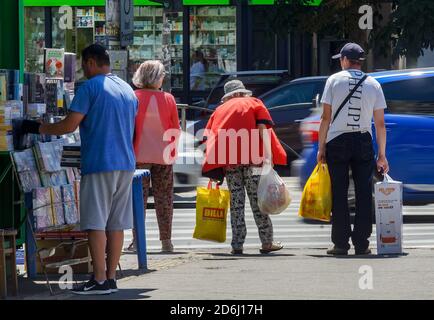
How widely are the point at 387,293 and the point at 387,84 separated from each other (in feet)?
19.4

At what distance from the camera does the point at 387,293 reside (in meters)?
8.83

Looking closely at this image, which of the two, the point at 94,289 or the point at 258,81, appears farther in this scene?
the point at 258,81

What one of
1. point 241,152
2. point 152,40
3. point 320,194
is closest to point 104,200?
point 241,152

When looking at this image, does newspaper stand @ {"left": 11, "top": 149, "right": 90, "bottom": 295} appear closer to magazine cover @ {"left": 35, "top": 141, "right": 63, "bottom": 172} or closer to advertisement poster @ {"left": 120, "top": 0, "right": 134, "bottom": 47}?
magazine cover @ {"left": 35, "top": 141, "right": 63, "bottom": 172}

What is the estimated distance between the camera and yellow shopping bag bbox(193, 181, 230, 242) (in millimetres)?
11992

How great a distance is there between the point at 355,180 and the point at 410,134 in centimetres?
277

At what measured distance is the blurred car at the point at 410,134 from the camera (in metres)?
14.0

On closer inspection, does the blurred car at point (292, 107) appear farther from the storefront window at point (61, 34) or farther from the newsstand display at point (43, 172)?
the storefront window at point (61, 34)

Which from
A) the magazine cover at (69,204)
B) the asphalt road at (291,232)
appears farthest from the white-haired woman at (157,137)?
the magazine cover at (69,204)

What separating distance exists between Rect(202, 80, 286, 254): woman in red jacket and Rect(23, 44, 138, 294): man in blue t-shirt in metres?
2.49

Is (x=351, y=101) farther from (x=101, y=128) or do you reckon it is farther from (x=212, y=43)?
(x=212, y=43)

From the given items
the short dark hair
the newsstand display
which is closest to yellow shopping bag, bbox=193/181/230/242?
the newsstand display

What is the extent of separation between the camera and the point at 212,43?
33094 millimetres

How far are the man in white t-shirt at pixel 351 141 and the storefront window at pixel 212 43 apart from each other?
21627 millimetres
